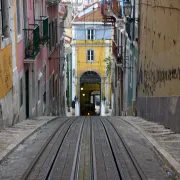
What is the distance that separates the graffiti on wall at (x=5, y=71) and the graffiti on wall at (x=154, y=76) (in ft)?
15.4

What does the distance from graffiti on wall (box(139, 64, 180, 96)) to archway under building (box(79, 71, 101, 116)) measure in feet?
93.7

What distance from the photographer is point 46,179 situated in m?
7.15

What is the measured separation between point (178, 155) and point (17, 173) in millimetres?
3098

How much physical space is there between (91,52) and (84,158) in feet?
122

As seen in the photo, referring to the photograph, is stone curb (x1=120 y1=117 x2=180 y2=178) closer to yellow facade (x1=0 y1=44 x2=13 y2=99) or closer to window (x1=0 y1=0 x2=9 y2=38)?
yellow facade (x1=0 y1=44 x2=13 y2=99)

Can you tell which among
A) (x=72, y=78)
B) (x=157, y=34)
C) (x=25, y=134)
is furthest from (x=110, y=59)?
(x=25, y=134)

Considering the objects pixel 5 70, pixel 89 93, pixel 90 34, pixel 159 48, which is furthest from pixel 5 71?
pixel 89 93

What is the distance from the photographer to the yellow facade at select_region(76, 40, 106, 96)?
146 feet

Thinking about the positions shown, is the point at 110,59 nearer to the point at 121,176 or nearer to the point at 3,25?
the point at 3,25

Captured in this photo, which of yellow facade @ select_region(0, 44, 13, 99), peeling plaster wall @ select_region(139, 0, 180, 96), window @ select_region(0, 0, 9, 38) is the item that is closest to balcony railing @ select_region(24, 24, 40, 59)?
window @ select_region(0, 0, 9, 38)

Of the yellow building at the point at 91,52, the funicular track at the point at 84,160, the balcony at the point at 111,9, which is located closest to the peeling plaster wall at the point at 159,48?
the funicular track at the point at 84,160

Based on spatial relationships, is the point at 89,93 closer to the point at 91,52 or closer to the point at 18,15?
the point at 91,52

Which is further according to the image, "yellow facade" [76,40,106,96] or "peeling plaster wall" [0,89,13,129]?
"yellow facade" [76,40,106,96]

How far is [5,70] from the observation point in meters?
12.7
